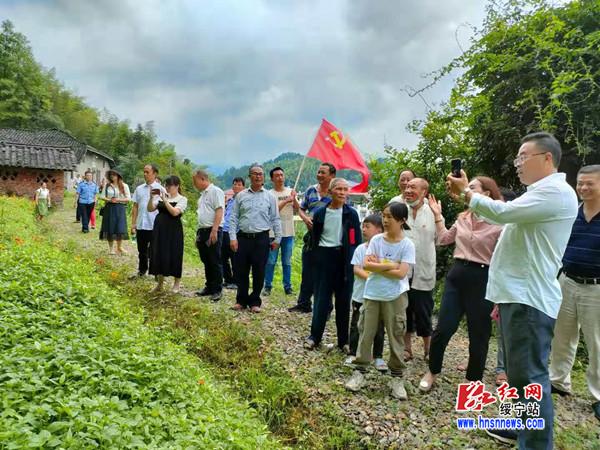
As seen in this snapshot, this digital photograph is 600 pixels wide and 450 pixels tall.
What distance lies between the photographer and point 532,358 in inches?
97.3

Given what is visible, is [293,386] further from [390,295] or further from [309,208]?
[309,208]

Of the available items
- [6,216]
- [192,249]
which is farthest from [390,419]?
[192,249]

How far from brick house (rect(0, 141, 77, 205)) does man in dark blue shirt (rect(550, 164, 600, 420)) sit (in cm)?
1782

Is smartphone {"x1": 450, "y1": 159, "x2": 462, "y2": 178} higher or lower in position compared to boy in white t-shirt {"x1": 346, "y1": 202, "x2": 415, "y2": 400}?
higher

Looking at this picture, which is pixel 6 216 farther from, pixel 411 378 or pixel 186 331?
pixel 411 378

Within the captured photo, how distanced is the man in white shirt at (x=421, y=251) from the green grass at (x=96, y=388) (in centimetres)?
198

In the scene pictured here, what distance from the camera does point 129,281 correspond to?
6.82 m

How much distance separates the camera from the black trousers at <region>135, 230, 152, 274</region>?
272 inches

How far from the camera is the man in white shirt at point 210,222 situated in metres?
5.89

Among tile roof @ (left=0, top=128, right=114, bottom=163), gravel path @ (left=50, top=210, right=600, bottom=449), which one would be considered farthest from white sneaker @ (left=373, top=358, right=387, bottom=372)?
tile roof @ (left=0, top=128, right=114, bottom=163)

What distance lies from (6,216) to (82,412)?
9780mm

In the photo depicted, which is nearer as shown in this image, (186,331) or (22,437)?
(22,437)

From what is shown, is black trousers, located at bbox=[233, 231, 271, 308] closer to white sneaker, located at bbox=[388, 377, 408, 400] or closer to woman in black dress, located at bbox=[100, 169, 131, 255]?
white sneaker, located at bbox=[388, 377, 408, 400]

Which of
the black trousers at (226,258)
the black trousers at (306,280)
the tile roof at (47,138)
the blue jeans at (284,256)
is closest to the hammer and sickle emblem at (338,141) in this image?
the blue jeans at (284,256)
